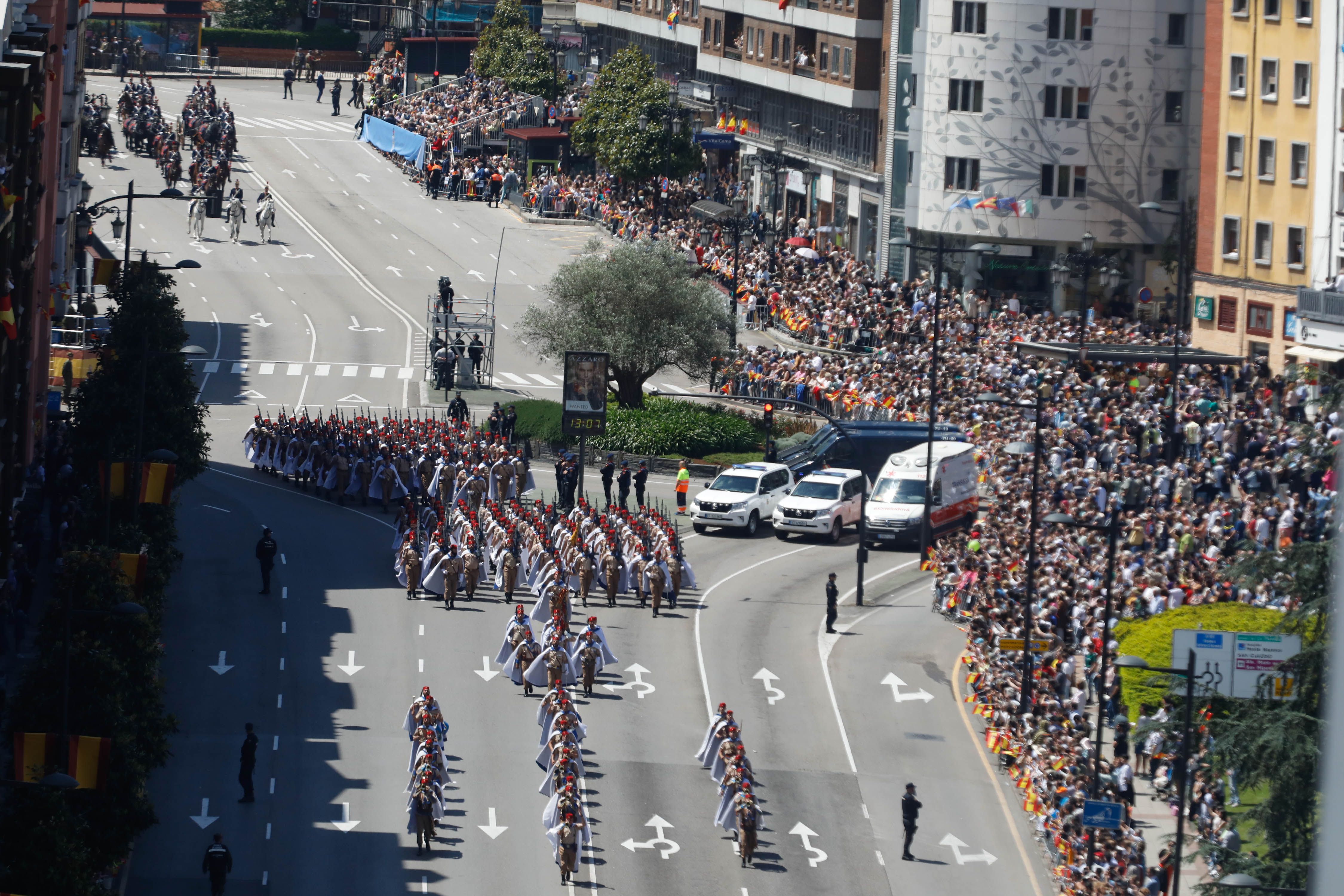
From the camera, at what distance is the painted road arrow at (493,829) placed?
30.9m

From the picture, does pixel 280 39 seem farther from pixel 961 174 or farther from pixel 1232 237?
pixel 1232 237

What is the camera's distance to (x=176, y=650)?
38.2 meters

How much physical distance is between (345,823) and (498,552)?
12.0 meters

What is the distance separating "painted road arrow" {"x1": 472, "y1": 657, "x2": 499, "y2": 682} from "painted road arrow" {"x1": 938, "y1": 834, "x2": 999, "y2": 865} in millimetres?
9598

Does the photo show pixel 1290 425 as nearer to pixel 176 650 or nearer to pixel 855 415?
pixel 855 415

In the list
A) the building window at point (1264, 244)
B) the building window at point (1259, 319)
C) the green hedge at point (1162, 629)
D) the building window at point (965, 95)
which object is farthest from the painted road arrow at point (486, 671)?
the building window at point (965, 95)

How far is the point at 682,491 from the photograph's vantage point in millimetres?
51969

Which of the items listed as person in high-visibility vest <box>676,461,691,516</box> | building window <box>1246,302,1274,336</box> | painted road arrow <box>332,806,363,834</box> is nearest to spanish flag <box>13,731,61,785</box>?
painted road arrow <box>332,806,363,834</box>

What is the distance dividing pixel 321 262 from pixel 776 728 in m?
46.9

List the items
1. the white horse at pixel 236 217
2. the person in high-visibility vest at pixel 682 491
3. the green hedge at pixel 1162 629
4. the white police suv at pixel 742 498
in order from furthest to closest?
the white horse at pixel 236 217 → the person in high-visibility vest at pixel 682 491 → the white police suv at pixel 742 498 → the green hedge at pixel 1162 629

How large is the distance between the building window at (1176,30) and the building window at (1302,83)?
34.8ft

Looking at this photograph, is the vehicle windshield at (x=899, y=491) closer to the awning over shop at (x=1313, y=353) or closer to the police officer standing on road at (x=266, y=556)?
the awning over shop at (x=1313, y=353)

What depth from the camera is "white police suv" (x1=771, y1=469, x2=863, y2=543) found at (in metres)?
49.4

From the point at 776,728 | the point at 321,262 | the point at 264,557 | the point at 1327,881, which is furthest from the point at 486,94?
the point at 1327,881
